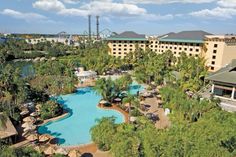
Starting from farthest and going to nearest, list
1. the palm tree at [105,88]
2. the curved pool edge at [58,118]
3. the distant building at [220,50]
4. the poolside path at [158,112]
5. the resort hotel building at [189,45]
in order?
1. the resort hotel building at [189,45]
2. the distant building at [220,50]
3. the palm tree at [105,88]
4. the curved pool edge at [58,118]
5. the poolside path at [158,112]

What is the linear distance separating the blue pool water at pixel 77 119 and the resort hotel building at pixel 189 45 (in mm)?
28298

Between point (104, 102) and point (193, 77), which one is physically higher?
point (193, 77)

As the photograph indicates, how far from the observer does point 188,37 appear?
62.2 meters

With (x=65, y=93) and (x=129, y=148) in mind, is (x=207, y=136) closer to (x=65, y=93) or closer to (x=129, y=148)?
(x=129, y=148)

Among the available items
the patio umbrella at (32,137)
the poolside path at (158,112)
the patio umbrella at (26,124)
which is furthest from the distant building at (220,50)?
the patio umbrella at (32,137)

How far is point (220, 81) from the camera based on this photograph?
106ft

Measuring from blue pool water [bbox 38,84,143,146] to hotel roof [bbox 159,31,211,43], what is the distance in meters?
31.1

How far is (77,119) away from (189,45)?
41.0 meters

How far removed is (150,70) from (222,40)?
16961 mm

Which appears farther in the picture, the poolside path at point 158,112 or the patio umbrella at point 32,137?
the poolside path at point 158,112

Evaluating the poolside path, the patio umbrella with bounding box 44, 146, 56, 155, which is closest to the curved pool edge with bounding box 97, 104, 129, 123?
the poolside path

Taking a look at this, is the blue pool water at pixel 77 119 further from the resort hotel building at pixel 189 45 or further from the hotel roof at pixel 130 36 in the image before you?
the hotel roof at pixel 130 36

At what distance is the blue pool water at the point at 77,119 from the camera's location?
25.5 m

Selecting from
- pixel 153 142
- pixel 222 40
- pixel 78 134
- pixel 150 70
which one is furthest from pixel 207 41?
pixel 153 142
